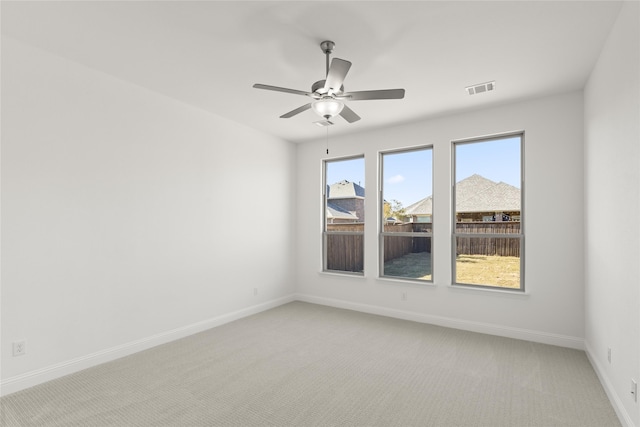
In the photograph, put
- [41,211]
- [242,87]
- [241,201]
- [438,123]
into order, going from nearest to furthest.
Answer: [41,211]
[242,87]
[438,123]
[241,201]

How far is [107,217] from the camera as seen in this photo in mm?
3242

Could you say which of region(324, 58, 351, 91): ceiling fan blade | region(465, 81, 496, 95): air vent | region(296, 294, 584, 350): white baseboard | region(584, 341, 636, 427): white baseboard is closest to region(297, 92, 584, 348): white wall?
region(296, 294, 584, 350): white baseboard

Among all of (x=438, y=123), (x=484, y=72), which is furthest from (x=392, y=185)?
(x=484, y=72)

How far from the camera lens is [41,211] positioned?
2799 mm

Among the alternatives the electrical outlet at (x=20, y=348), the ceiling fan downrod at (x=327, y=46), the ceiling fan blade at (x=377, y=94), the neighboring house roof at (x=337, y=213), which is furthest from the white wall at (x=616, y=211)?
the electrical outlet at (x=20, y=348)

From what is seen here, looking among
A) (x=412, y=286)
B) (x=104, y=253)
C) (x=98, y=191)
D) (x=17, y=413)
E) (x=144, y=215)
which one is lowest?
(x=17, y=413)

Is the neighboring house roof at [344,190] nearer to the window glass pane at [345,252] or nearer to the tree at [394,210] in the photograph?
the tree at [394,210]

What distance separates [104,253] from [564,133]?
5.02 metres

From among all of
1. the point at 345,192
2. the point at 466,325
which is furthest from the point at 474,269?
the point at 345,192

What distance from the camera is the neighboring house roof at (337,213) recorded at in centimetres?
546

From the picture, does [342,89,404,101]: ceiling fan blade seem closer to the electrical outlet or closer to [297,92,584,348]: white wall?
[297,92,584,348]: white wall

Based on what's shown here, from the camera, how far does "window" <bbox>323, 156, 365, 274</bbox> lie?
209 inches

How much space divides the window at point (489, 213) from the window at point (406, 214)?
39cm

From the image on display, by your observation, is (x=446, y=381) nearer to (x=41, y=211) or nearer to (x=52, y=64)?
(x=41, y=211)
